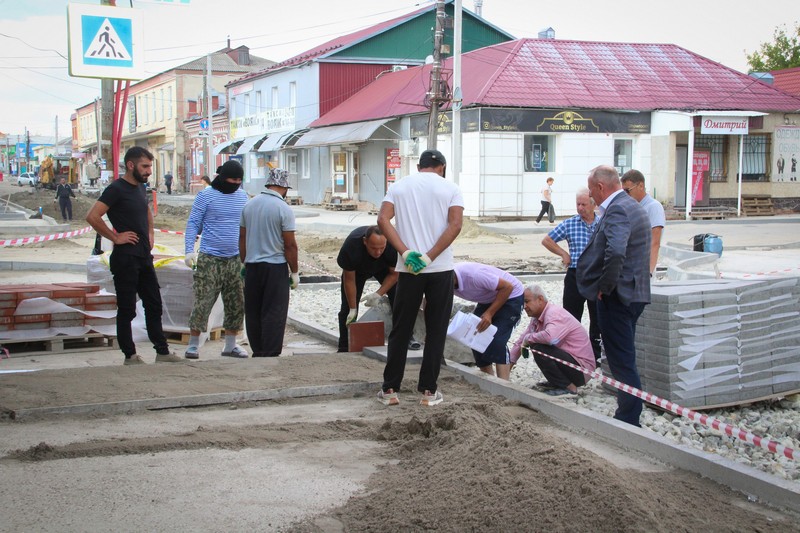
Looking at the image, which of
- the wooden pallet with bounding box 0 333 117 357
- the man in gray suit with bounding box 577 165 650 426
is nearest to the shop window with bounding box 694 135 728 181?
the wooden pallet with bounding box 0 333 117 357

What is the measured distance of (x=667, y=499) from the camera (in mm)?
4020

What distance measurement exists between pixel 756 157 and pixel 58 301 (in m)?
30.7

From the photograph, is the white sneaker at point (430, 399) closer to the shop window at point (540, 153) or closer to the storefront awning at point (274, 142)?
the shop window at point (540, 153)

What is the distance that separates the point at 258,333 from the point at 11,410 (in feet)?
8.53

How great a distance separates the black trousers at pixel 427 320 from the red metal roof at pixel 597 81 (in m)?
23.5

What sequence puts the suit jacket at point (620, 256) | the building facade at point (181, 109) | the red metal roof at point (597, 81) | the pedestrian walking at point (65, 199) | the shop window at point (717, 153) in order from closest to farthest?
the suit jacket at point (620, 256) < the pedestrian walking at point (65, 199) < the red metal roof at point (597, 81) < the shop window at point (717, 153) < the building facade at point (181, 109)

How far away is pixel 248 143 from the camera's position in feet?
165

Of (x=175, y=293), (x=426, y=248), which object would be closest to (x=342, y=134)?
(x=175, y=293)

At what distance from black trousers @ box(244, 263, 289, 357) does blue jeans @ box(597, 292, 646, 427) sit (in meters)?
2.96

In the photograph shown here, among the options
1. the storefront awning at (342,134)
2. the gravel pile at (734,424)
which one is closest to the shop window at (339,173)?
the storefront awning at (342,134)

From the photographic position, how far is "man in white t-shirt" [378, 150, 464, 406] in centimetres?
576

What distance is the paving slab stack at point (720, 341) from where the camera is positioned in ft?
22.0

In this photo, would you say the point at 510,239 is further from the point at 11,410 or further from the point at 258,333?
the point at 11,410

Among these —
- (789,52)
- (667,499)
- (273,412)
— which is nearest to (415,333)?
(273,412)
